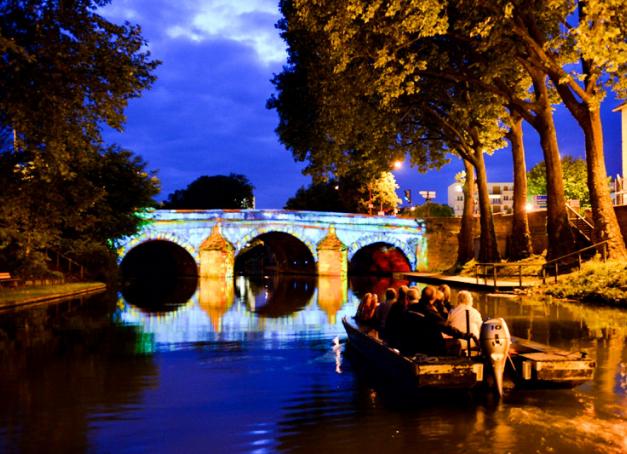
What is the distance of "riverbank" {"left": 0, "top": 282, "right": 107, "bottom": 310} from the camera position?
65.6 ft

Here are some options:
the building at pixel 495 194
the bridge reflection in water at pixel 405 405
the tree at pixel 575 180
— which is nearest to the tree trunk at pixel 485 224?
the bridge reflection in water at pixel 405 405

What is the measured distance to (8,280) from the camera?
971 inches

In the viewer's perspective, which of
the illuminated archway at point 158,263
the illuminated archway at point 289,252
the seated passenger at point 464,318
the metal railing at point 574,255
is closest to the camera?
the seated passenger at point 464,318

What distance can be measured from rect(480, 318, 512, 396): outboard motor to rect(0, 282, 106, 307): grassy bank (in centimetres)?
1612

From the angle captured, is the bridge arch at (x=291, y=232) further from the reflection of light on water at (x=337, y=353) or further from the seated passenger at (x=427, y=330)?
the seated passenger at (x=427, y=330)

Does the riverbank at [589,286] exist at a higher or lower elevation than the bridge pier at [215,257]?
lower

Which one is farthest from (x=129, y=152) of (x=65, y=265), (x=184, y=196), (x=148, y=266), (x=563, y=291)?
(x=184, y=196)

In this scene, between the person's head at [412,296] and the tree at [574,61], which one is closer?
the person's head at [412,296]

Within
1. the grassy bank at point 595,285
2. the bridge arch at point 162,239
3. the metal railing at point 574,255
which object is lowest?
the grassy bank at point 595,285

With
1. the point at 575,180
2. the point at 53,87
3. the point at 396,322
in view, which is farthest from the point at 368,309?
the point at 575,180

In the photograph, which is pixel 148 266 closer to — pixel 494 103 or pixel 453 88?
pixel 453 88

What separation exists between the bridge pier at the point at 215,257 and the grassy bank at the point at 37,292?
543 inches

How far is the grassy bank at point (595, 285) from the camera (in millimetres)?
17828

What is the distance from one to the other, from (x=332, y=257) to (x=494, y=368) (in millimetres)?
36557
